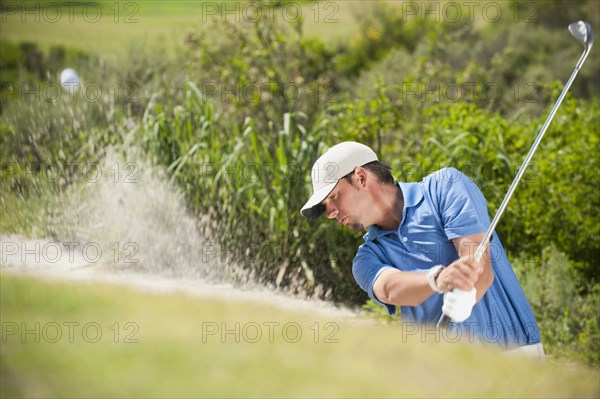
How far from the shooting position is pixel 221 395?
149cm

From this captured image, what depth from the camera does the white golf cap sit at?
157 cm

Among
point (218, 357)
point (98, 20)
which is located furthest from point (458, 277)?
point (98, 20)

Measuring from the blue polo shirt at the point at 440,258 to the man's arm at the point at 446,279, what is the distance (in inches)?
1.6

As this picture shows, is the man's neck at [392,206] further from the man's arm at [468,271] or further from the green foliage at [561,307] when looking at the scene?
the green foliage at [561,307]

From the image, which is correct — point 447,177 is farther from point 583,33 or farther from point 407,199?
point 583,33

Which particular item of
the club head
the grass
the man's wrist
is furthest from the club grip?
the grass

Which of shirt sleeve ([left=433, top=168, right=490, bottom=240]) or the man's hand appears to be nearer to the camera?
the man's hand

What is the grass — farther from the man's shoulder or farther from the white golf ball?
the man's shoulder

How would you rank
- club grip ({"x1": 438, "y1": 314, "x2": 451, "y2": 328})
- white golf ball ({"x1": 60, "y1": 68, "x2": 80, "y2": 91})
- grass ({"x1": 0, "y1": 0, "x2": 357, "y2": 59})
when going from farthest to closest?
white golf ball ({"x1": 60, "y1": 68, "x2": 80, "y2": 91}) → grass ({"x1": 0, "y1": 0, "x2": 357, "y2": 59}) → club grip ({"x1": 438, "y1": 314, "x2": 451, "y2": 328})

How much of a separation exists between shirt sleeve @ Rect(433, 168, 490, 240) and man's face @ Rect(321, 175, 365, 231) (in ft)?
0.52

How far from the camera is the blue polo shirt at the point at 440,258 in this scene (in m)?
1.57

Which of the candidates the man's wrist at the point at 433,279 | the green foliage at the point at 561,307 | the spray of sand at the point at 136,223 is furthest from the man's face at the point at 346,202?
the green foliage at the point at 561,307

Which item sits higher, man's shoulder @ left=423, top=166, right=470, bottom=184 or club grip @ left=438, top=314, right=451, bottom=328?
man's shoulder @ left=423, top=166, right=470, bottom=184

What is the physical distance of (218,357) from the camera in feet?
5.07
